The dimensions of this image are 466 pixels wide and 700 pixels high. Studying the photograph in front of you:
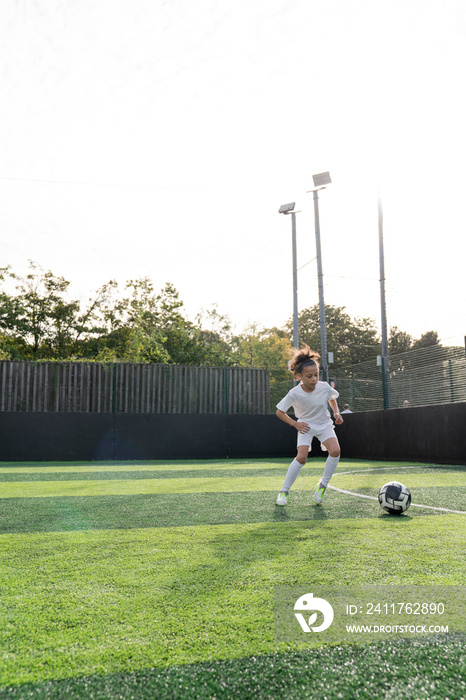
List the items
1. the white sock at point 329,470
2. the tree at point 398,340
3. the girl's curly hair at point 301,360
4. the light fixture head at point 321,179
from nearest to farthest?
the white sock at point 329,470 < the girl's curly hair at point 301,360 < the light fixture head at point 321,179 < the tree at point 398,340

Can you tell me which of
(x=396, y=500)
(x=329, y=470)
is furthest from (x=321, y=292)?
(x=396, y=500)

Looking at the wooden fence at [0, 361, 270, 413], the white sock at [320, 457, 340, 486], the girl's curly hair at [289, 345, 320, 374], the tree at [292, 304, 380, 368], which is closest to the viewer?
the white sock at [320, 457, 340, 486]

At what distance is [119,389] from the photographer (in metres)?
19.7

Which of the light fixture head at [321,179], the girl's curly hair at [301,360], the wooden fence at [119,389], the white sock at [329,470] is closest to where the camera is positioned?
the white sock at [329,470]

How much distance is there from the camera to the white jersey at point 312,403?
19.9 ft

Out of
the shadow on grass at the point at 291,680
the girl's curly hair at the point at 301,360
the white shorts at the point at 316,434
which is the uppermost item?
the girl's curly hair at the point at 301,360

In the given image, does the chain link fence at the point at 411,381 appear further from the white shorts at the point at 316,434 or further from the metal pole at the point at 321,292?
the white shorts at the point at 316,434

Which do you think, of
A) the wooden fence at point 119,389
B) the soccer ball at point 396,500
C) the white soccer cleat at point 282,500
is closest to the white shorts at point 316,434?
the white soccer cleat at point 282,500

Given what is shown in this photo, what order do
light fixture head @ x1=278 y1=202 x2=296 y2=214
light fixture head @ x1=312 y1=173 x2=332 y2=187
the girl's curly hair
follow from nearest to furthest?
1. the girl's curly hair
2. light fixture head @ x1=312 y1=173 x2=332 y2=187
3. light fixture head @ x1=278 y1=202 x2=296 y2=214

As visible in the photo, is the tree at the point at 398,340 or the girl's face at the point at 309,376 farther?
the tree at the point at 398,340

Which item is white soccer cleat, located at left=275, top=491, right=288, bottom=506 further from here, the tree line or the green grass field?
the tree line

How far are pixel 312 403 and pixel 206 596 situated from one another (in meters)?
3.75

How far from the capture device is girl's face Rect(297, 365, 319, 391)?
19.3 ft

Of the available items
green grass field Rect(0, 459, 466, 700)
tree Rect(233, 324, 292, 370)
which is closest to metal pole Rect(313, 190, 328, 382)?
green grass field Rect(0, 459, 466, 700)
